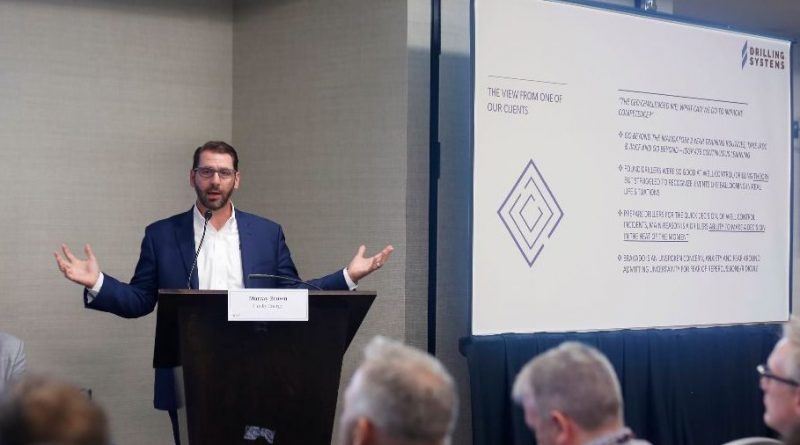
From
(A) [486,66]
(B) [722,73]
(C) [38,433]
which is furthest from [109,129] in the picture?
(C) [38,433]

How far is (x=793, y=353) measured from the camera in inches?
108

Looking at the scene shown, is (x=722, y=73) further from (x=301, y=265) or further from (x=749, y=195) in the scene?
(x=301, y=265)

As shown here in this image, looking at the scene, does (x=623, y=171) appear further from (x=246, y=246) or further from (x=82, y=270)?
(x=82, y=270)

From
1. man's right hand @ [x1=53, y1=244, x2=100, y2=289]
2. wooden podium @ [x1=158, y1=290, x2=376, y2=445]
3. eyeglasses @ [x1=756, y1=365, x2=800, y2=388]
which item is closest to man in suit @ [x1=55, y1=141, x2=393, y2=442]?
man's right hand @ [x1=53, y1=244, x2=100, y2=289]

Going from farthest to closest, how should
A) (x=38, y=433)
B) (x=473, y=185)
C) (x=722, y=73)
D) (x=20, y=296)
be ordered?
(x=722, y=73), (x=20, y=296), (x=473, y=185), (x=38, y=433)

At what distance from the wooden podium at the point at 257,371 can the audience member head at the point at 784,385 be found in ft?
4.22

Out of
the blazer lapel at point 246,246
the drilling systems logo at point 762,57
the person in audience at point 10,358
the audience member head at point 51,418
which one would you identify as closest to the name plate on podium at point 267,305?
the blazer lapel at point 246,246

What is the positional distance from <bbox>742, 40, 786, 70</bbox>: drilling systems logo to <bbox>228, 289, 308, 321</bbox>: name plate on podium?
10.8ft

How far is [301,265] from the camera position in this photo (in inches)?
204

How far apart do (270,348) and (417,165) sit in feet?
5.41

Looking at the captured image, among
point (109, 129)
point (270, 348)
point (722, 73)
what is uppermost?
point (722, 73)

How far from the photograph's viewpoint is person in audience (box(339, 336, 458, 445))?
1752 mm

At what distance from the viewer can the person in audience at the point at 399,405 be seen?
5.75 ft

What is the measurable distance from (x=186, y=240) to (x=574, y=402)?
7.58ft
